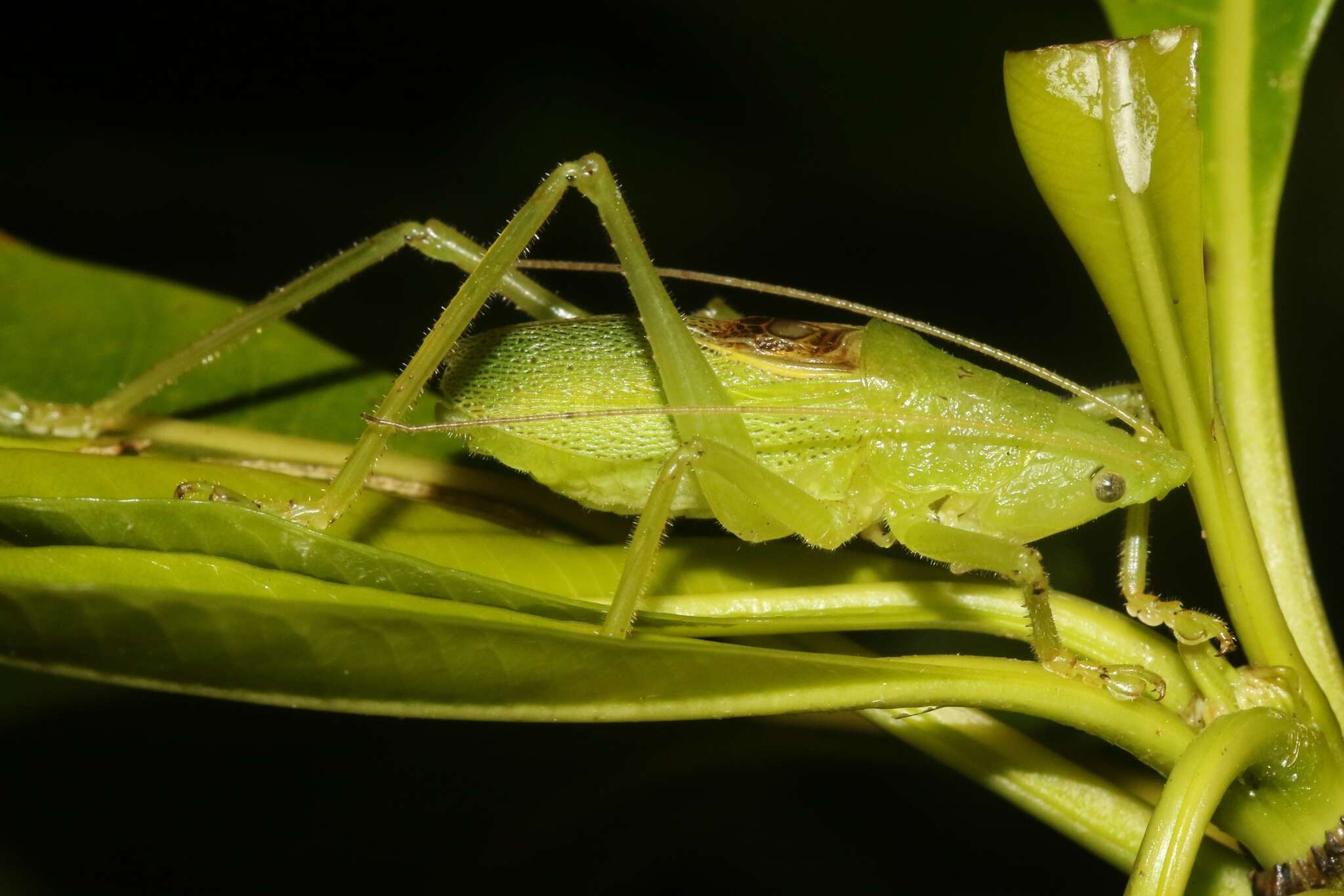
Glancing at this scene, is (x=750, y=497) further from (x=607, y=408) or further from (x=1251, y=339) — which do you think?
(x=1251, y=339)

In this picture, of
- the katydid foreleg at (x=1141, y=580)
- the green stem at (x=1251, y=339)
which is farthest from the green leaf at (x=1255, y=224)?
the katydid foreleg at (x=1141, y=580)

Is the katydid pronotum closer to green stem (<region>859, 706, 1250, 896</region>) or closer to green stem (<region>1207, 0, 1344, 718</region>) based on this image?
green stem (<region>1207, 0, 1344, 718</region>)

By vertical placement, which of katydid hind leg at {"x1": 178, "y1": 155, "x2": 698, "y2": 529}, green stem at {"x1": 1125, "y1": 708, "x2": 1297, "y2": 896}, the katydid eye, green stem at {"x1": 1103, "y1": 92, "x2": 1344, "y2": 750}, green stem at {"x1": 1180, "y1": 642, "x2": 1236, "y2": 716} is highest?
katydid hind leg at {"x1": 178, "y1": 155, "x2": 698, "y2": 529}

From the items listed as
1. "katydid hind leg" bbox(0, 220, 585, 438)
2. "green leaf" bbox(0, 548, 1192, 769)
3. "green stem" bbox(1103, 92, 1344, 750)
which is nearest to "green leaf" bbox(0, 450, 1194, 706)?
"green leaf" bbox(0, 548, 1192, 769)

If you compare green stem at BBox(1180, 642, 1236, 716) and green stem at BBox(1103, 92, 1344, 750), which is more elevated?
green stem at BBox(1103, 92, 1344, 750)

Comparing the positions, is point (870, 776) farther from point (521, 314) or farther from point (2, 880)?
point (521, 314)

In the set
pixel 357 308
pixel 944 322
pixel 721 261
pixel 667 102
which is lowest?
pixel 357 308

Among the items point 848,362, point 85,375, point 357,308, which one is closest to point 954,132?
point 848,362
